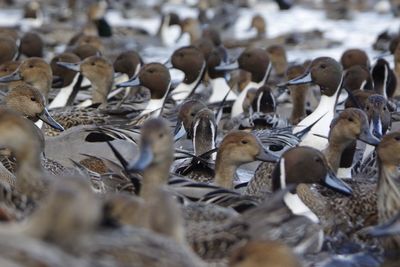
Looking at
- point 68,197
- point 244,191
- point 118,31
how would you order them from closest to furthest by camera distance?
point 68,197, point 244,191, point 118,31

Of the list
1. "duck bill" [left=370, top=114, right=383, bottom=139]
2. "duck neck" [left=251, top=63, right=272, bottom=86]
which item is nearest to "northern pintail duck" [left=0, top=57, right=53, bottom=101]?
"duck neck" [left=251, top=63, right=272, bottom=86]

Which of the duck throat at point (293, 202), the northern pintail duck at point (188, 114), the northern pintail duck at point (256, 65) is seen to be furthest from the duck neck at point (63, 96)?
the duck throat at point (293, 202)

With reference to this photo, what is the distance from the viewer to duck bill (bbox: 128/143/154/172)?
556cm

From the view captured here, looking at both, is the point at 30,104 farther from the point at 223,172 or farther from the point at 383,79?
the point at 383,79

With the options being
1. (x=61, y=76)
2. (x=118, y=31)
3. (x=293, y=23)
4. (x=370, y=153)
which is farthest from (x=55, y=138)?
(x=293, y=23)

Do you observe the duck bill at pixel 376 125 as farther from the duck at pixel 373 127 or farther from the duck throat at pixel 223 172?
the duck throat at pixel 223 172

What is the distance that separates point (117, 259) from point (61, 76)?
24.6 ft

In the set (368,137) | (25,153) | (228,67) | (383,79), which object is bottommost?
(228,67)

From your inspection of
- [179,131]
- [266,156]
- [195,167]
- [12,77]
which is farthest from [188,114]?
[12,77]

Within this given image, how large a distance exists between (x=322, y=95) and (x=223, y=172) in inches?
91.5

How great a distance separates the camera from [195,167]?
744 cm

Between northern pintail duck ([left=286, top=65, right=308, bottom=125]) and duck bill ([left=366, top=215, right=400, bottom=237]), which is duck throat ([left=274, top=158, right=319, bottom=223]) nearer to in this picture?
duck bill ([left=366, top=215, right=400, bottom=237])

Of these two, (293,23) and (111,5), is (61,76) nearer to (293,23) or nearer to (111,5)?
(293,23)

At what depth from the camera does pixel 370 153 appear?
817 centimetres
